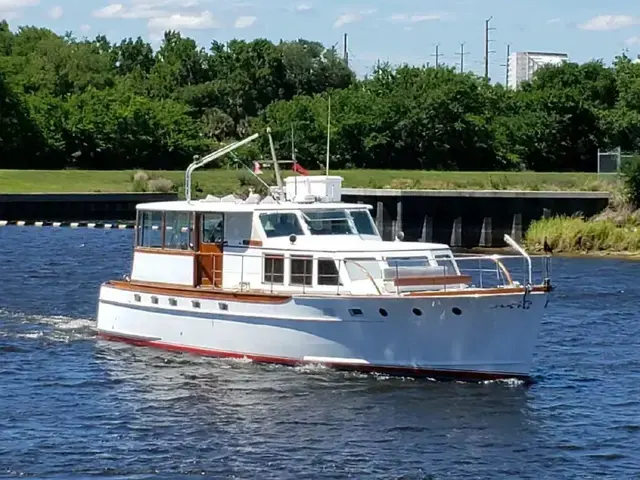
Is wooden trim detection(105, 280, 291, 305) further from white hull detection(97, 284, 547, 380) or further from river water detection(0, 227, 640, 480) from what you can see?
river water detection(0, 227, 640, 480)

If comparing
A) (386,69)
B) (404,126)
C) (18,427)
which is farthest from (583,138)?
(18,427)

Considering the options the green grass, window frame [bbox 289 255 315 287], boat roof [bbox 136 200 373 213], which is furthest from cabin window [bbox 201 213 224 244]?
the green grass

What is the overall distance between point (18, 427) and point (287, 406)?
4625 millimetres

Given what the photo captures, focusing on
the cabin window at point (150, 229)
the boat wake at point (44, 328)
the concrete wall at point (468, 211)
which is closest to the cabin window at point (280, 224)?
the cabin window at point (150, 229)

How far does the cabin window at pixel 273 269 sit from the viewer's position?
28.2 metres

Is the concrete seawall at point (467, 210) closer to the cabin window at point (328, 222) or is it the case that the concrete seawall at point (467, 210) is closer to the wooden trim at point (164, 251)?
the wooden trim at point (164, 251)

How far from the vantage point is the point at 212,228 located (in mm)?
29906

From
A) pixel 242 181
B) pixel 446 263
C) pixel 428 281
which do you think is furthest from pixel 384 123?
pixel 428 281

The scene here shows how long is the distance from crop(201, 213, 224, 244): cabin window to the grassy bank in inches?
1346

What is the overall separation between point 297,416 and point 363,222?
667 centimetres

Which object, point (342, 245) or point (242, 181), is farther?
point (242, 181)

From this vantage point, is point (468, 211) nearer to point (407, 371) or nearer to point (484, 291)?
point (407, 371)

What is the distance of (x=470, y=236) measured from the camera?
195ft

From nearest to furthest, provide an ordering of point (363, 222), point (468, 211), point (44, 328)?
point (363, 222) < point (44, 328) < point (468, 211)
